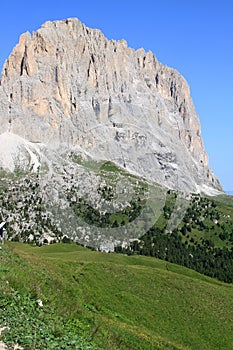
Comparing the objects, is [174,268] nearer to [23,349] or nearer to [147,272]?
[147,272]

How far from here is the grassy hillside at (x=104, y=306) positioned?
17.9 metres

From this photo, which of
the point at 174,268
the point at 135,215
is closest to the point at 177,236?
the point at 135,215

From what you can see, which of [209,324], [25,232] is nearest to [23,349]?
[209,324]

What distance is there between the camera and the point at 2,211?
186m

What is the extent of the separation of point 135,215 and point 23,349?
186 meters

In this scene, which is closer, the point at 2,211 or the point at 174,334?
the point at 174,334

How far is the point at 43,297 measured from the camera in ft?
71.7

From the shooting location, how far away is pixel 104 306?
40.1 m

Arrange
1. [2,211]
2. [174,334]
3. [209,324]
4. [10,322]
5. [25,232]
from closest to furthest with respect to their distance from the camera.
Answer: [10,322], [174,334], [209,324], [25,232], [2,211]

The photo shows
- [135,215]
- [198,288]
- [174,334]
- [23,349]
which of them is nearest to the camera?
[23,349]

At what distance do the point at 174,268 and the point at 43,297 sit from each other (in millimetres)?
66848

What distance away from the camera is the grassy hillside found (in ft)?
58.7

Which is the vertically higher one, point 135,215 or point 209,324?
point 135,215

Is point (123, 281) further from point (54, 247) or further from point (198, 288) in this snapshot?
point (54, 247)
